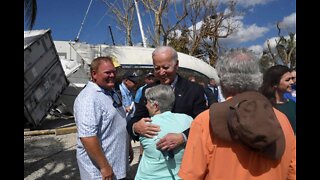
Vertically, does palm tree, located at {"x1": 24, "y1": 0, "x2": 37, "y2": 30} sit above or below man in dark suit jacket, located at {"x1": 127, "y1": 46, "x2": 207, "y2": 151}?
above

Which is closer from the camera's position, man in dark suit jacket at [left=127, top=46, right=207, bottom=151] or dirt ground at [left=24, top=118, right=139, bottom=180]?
man in dark suit jacket at [left=127, top=46, right=207, bottom=151]

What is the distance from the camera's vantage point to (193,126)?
1994 millimetres

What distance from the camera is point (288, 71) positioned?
382 centimetres

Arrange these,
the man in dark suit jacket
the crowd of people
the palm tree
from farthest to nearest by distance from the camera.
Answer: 1. the palm tree
2. the man in dark suit jacket
3. the crowd of people

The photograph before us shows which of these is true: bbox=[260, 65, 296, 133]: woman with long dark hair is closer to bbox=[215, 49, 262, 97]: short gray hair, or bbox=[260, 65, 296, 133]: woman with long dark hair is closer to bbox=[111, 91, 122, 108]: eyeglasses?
bbox=[111, 91, 122, 108]: eyeglasses

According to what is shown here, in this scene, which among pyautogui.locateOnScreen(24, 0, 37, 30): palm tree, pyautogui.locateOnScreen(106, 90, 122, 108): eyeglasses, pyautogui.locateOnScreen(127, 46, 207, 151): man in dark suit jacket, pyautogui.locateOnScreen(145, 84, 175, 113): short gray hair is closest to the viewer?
pyautogui.locateOnScreen(127, 46, 207, 151): man in dark suit jacket

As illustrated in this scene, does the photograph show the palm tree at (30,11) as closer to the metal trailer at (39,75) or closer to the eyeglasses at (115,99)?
the eyeglasses at (115,99)

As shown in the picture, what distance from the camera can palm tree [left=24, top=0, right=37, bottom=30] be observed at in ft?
18.4

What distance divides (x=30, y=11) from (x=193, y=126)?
4617 millimetres

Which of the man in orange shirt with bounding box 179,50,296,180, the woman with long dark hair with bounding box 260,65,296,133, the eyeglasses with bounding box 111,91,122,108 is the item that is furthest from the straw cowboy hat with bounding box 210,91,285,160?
the woman with long dark hair with bounding box 260,65,296,133

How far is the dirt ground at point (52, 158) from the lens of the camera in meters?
6.51

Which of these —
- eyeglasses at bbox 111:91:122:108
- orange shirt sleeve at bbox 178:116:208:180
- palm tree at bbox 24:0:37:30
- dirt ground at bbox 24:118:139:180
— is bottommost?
dirt ground at bbox 24:118:139:180

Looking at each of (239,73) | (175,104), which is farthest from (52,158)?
(239,73)
